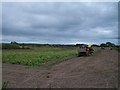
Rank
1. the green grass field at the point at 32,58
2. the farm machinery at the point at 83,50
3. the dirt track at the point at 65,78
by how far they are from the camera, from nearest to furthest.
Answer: the dirt track at the point at 65,78, the green grass field at the point at 32,58, the farm machinery at the point at 83,50

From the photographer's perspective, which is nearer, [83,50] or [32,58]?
[32,58]

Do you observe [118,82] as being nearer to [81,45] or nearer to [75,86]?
[75,86]

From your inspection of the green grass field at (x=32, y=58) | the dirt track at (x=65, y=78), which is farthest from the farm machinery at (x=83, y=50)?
the dirt track at (x=65, y=78)

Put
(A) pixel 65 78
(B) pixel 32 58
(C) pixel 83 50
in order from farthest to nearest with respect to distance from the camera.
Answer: (C) pixel 83 50
(B) pixel 32 58
(A) pixel 65 78

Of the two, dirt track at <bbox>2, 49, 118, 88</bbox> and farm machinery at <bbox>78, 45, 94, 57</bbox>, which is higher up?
farm machinery at <bbox>78, 45, 94, 57</bbox>

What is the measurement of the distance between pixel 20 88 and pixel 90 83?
3174 millimetres

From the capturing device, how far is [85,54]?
46.1m

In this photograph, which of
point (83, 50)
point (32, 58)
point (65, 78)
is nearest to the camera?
point (65, 78)

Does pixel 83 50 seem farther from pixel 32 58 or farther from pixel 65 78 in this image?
pixel 65 78

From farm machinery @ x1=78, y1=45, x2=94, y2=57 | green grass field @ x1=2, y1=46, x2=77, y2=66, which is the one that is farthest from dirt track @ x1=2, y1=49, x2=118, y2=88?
farm machinery @ x1=78, y1=45, x2=94, y2=57

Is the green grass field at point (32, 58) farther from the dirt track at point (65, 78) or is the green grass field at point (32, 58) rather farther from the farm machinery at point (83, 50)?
the dirt track at point (65, 78)

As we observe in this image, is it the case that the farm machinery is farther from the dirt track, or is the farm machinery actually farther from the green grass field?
the dirt track

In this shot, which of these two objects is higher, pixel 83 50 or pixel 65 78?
pixel 83 50

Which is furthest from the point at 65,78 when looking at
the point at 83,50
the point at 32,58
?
the point at 83,50
